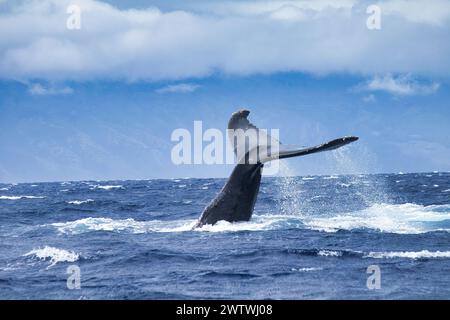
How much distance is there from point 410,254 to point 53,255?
747 cm

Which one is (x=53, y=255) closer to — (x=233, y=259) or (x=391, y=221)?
(x=233, y=259)

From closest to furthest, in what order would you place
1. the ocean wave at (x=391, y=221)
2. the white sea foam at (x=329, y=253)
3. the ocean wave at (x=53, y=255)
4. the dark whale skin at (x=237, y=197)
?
the white sea foam at (x=329, y=253) < the ocean wave at (x=53, y=255) < the dark whale skin at (x=237, y=197) < the ocean wave at (x=391, y=221)

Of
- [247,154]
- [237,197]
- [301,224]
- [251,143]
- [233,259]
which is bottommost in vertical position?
[233,259]

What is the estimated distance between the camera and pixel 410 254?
46.2ft

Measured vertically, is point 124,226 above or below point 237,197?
below

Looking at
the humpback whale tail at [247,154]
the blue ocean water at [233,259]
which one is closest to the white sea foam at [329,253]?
the blue ocean water at [233,259]

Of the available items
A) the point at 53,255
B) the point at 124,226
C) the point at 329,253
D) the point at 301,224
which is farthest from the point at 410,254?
the point at 124,226

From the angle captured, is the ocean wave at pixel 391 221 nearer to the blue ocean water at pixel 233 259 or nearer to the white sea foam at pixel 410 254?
the blue ocean water at pixel 233 259

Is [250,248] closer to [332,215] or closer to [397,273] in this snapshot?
[397,273]

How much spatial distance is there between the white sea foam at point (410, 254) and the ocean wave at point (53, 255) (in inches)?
238

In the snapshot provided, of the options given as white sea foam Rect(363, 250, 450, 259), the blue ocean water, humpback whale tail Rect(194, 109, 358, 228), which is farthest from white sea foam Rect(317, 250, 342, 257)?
humpback whale tail Rect(194, 109, 358, 228)

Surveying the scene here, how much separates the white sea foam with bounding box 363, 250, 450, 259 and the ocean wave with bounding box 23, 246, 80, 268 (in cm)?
605

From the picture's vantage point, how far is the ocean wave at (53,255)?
14344 mm

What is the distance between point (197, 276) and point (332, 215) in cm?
1330
